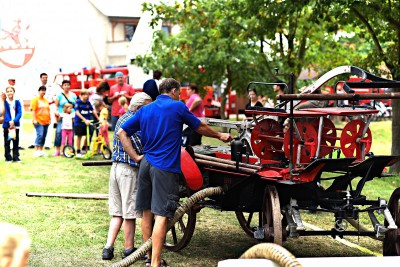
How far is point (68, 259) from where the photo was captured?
29.0 feet

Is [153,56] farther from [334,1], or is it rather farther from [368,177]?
[368,177]

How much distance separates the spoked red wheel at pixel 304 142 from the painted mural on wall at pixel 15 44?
14038mm

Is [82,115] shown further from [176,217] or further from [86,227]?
[176,217]

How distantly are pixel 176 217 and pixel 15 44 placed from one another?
14155 millimetres

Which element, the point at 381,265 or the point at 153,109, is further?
the point at 153,109

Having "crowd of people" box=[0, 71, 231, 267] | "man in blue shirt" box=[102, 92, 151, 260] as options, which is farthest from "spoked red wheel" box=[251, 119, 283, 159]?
"man in blue shirt" box=[102, 92, 151, 260]

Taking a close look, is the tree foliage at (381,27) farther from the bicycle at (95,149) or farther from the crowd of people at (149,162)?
the crowd of people at (149,162)

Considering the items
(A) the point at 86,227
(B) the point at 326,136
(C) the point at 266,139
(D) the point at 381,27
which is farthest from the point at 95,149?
(B) the point at 326,136

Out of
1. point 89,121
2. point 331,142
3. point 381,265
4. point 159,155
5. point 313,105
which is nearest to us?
point 381,265

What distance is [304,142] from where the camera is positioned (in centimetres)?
835

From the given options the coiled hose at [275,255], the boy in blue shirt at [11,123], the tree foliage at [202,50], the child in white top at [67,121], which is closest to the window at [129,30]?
the tree foliage at [202,50]

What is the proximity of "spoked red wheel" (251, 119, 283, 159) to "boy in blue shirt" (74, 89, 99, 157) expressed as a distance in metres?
10.9

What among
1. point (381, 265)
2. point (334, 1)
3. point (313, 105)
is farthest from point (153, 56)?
point (381, 265)

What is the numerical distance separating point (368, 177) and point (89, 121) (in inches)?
Answer: 470
